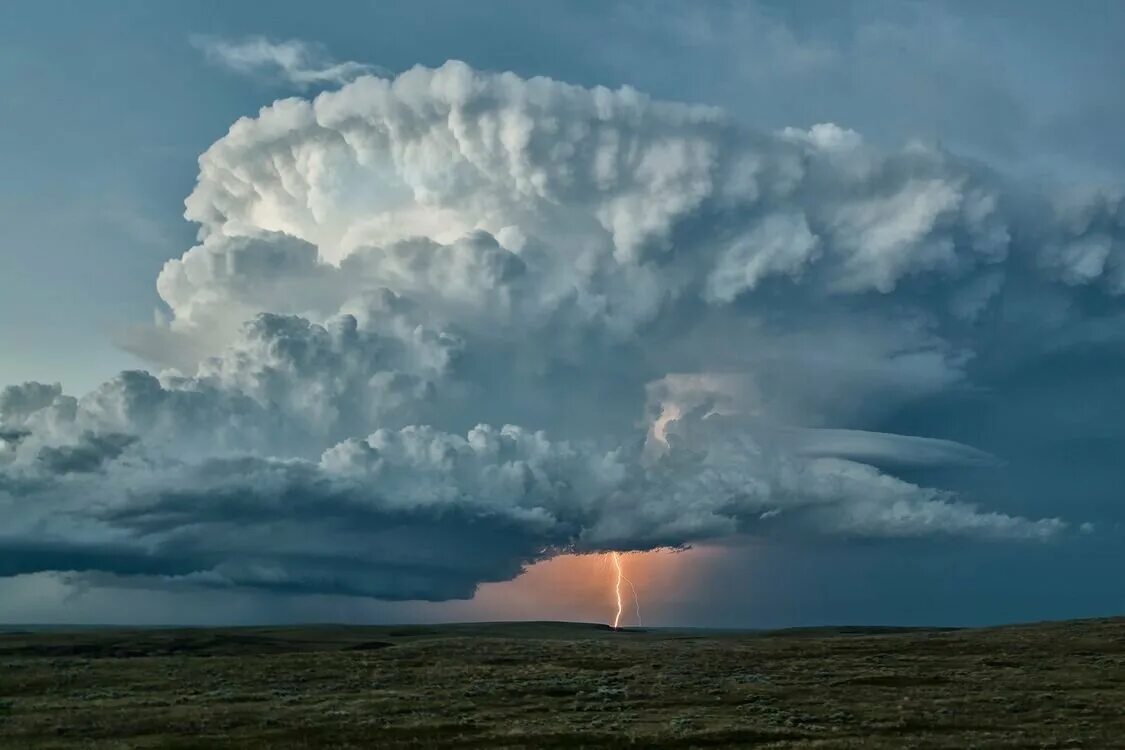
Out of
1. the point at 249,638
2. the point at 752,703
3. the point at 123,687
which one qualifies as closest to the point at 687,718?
the point at 752,703

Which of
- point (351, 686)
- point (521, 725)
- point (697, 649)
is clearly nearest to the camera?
point (521, 725)

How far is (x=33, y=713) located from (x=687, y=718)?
3741 cm

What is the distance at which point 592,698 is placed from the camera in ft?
200

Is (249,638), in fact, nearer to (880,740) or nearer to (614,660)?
(614,660)

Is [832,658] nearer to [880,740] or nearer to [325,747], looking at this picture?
[880,740]

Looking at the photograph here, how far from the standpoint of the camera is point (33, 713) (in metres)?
55.4

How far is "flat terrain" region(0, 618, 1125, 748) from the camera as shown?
4653 cm

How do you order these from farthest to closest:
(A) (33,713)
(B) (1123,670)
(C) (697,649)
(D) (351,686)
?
(C) (697,649)
(B) (1123,670)
(D) (351,686)
(A) (33,713)

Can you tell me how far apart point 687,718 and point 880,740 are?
34.6ft

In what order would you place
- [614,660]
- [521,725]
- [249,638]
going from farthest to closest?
[249,638] → [614,660] → [521,725]

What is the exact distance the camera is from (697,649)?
328ft

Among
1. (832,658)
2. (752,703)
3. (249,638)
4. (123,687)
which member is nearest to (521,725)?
(752,703)

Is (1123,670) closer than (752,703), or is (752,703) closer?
(752,703)

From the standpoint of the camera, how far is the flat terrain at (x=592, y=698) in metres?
46.5
